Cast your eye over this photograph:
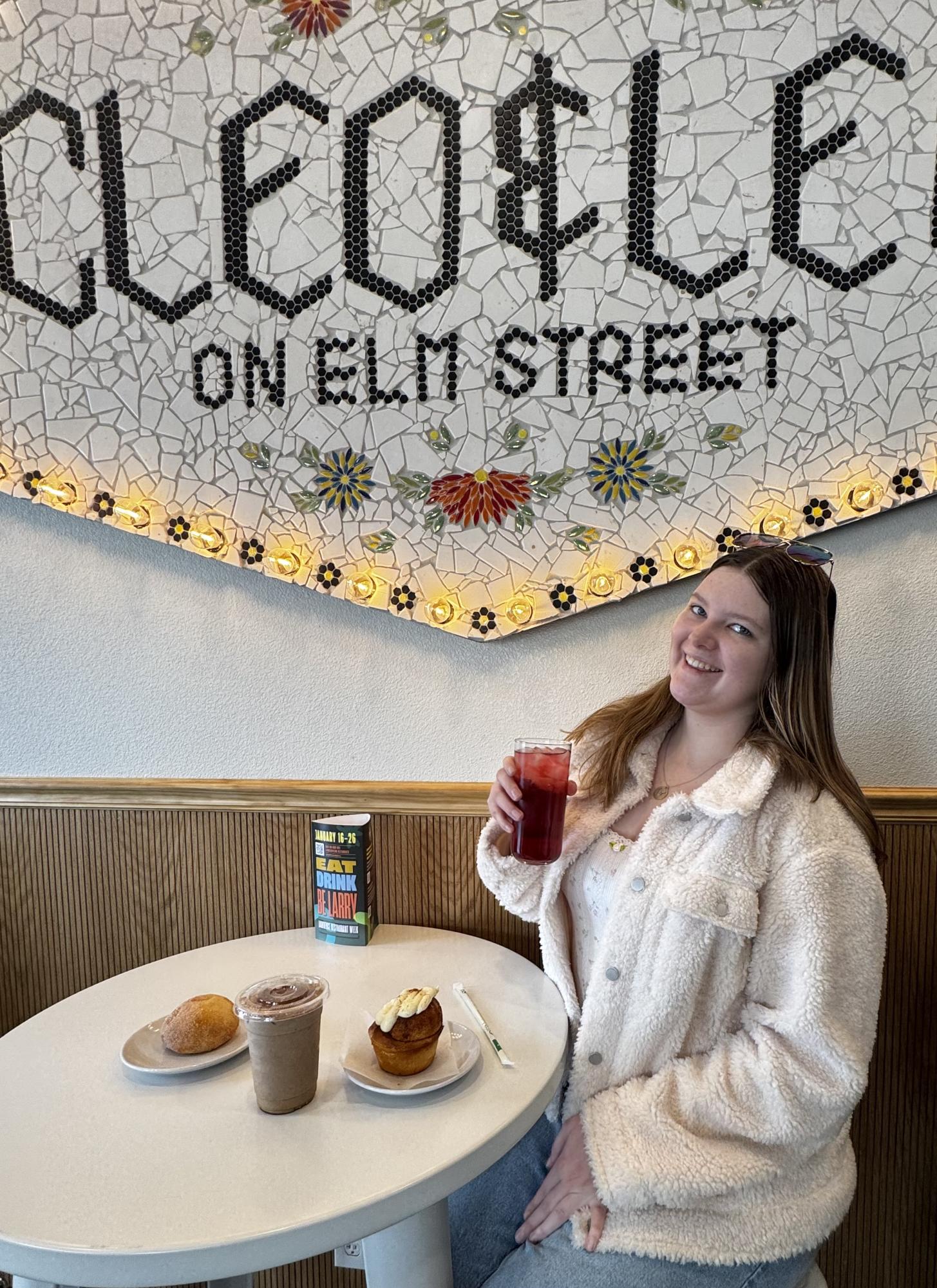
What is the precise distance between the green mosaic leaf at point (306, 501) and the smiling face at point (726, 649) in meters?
0.81

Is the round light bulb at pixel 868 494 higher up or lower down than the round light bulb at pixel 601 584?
higher up

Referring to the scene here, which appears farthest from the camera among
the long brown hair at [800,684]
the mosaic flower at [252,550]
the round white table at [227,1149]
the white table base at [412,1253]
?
the mosaic flower at [252,550]

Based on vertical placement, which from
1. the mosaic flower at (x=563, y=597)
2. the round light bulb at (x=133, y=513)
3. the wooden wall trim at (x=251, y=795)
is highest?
the round light bulb at (x=133, y=513)

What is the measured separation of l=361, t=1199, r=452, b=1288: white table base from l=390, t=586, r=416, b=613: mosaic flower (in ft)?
3.42

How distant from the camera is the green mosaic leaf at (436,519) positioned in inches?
70.8

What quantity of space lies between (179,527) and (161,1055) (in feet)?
3.45

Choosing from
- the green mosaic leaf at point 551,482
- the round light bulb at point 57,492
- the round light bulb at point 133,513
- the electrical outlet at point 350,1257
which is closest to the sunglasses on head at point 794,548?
the green mosaic leaf at point 551,482

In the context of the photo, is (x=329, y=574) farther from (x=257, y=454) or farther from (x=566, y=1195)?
(x=566, y=1195)

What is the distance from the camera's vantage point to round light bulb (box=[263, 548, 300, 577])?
72.1 inches

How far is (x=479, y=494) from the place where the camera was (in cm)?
179

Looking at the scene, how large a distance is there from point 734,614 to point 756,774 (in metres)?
0.26

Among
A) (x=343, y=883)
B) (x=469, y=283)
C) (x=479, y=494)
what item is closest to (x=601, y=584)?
(x=479, y=494)

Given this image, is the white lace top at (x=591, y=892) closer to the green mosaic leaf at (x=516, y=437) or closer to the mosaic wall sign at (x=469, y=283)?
the mosaic wall sign at (x=469, y=283)

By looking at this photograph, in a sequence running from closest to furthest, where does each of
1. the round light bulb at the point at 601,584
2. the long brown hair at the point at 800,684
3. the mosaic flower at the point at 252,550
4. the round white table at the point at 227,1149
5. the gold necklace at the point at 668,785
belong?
1. the round white table at the point at 227,1149
2. the long brown hair at the point at 800,684
3. the gold necklace at the point at 668,785
4. the round light bulb at the point at 601,584
5. the mosaic flower at the point at 252,550
